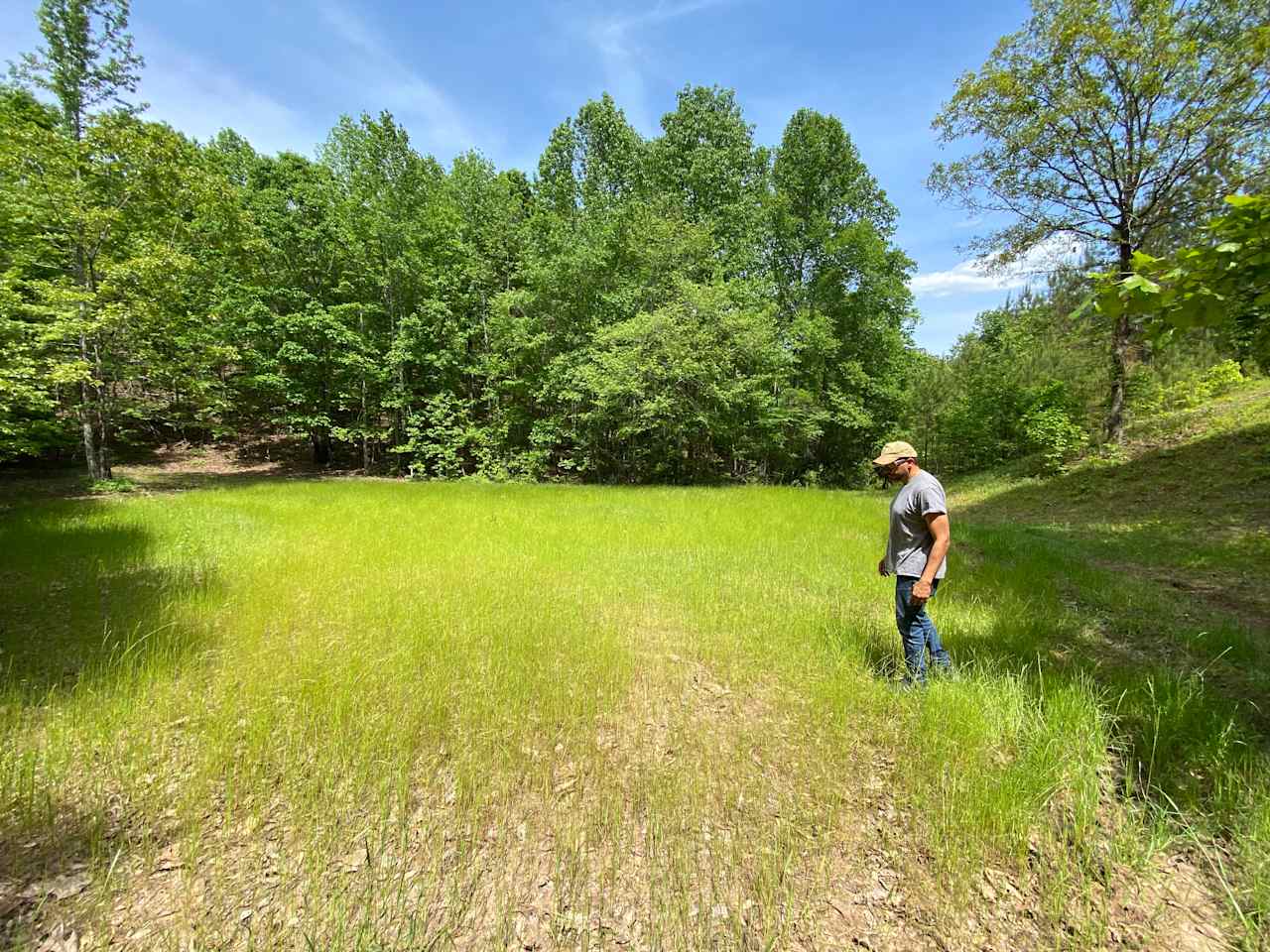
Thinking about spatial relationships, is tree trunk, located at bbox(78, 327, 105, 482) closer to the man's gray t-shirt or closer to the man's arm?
the man's gray t-shirt

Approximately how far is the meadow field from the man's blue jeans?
222 mm

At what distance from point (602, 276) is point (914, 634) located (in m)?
25.2

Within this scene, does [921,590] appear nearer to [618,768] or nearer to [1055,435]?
[618,768]

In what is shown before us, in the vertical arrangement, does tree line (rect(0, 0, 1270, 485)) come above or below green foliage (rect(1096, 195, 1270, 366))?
above

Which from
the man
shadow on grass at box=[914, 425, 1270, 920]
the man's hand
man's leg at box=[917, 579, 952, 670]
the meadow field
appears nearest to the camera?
the meadow field

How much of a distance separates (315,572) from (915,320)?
32025mm

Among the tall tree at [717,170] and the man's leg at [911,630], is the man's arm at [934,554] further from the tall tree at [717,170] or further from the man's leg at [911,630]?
the tall tree at [717,170]

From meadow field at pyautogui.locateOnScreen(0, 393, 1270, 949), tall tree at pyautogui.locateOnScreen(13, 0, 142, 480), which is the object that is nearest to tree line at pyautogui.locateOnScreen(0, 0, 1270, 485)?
tall tree at pyautogui.locateOnScreen(13, 0, 142, 480)

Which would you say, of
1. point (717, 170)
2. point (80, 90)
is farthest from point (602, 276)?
point (80, 90)

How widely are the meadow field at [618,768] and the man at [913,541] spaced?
35 centimetres

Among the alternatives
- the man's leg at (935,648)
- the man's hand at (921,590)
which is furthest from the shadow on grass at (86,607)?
the man's leg at (935,648)

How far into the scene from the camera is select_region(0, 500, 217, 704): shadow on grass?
4.36 meters

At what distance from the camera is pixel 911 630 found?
4145 millimetres

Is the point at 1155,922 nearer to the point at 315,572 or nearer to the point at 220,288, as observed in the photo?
the point at 315,572
